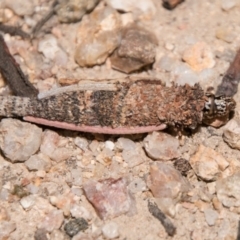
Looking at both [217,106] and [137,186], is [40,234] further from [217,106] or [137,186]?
[217,106]

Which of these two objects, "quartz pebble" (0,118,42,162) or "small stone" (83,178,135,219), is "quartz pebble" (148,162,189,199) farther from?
"quartz pebble" (0,118,42,162)

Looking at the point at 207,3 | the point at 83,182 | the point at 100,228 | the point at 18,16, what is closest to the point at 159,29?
the point at 207,3

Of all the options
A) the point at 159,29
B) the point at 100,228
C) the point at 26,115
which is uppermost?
the point at 159,29

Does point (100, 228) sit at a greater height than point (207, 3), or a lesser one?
lesser

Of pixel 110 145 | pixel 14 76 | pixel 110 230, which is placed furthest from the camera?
pixel 14 76

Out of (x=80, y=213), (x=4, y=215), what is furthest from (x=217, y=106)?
(x=4, y=215)

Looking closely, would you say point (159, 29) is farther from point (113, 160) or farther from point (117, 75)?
point (113, 160)
